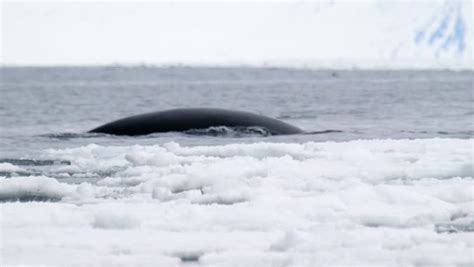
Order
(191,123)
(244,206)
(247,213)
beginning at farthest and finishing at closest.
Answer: (191,123)
(244,206)
(247,213)

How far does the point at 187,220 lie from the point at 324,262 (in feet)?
5.09

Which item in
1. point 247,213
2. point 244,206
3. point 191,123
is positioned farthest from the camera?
point 191,123

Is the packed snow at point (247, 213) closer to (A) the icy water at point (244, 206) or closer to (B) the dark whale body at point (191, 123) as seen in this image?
(A) the icy water at point (244, 206)

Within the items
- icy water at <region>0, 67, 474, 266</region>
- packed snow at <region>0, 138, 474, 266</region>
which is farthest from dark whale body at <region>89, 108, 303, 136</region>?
packed snow at <region>0, 138, 474, 266</region>

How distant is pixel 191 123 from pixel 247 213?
9.68 meters

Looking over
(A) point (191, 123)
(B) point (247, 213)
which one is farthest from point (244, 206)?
(A) point (191, 123)

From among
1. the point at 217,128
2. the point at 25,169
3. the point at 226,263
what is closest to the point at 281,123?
the point at 217,128

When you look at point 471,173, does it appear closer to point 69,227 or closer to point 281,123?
point 69,227

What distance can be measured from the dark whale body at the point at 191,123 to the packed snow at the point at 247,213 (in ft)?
17.6

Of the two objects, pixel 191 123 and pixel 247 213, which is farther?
pixel 191 123

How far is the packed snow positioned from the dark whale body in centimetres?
538

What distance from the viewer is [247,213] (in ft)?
24.5

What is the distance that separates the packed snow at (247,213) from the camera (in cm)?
623

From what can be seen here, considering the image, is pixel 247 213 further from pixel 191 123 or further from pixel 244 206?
pixel 191 123
